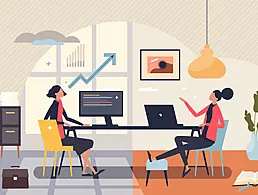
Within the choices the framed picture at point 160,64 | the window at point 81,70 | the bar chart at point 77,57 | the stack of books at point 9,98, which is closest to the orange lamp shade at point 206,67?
the framed picture at point 160,64

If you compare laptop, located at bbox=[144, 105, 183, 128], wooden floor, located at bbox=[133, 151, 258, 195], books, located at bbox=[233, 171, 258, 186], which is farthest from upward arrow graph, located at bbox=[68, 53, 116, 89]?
books, located at bbox=[233, 171, 258, 186]

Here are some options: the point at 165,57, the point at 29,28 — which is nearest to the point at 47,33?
the point at 29,28

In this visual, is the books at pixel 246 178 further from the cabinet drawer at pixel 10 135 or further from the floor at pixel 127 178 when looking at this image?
the cabinet drawer at pixel 10 135

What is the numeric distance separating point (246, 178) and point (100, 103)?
2323 millimetres

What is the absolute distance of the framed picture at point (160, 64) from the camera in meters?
11.3

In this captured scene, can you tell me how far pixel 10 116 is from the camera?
10.8 meters

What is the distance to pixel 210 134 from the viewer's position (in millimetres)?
8828

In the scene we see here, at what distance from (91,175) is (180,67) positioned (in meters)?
3.14

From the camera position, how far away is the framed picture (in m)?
11.3

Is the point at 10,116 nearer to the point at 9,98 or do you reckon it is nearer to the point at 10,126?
the point at 10,126

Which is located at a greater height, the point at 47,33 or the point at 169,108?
the point at 47,33

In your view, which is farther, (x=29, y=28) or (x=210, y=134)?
(x=29, y=28)

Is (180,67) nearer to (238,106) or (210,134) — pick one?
(238,106)

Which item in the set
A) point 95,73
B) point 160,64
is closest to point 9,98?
point 95,73
